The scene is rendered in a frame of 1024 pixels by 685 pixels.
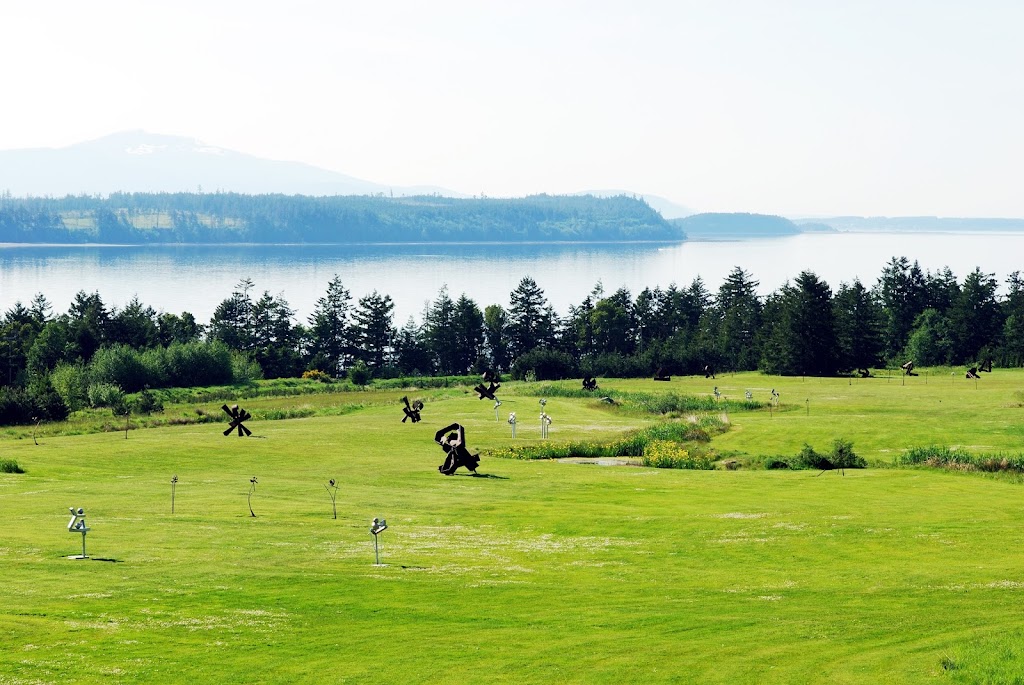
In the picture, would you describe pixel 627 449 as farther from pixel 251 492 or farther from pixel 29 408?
pixel 29 408

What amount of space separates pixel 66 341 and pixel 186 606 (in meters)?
114

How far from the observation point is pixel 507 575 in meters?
31.3

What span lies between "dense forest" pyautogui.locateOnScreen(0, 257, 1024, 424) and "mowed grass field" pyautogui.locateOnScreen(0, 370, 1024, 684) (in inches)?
2628

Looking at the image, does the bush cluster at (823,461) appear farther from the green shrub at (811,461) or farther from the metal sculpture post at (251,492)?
the metal sculpture post at (251,492)

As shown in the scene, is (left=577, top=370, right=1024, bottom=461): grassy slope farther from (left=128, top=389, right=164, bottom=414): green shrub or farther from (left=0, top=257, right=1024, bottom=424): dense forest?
(left=128, top=389, right=164, bottom=414): green shrub

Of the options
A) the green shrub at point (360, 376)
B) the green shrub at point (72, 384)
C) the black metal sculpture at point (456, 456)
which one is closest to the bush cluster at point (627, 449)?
the black metal sculpture at point (456, 456)

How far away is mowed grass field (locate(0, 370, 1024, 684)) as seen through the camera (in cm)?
2298

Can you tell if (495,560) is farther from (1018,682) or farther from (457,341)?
(457,341)

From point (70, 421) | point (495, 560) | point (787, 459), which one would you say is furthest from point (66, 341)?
point (495, 560)

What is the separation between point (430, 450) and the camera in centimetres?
6600

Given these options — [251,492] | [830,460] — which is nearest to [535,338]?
[830,460]

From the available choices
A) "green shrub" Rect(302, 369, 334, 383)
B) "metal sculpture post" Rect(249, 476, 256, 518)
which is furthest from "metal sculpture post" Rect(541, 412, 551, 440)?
"green shrub" Rect(302, 369, 334, 383)

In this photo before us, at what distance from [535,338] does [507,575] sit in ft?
413

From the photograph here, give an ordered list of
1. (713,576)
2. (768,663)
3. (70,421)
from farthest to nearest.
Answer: (70,421), (713,576), (768,663)
